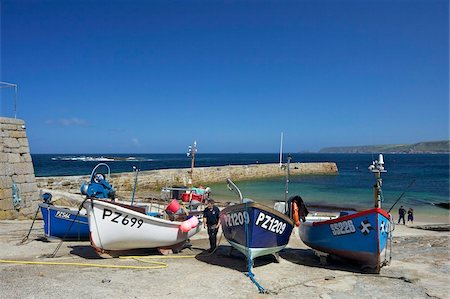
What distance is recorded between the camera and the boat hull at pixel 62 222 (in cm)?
1124

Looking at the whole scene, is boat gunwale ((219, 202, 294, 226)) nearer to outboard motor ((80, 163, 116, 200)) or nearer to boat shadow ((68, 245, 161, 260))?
boat shadow ((68, 245, 161, 260))

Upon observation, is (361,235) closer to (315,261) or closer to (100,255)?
(315,261)

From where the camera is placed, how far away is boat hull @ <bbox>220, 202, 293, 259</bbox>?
862 centimetres

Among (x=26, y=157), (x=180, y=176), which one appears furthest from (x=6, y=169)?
(x=180, y=176)

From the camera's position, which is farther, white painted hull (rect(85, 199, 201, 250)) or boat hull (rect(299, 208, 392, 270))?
white painted hull (rect(85, 199, 201, 250))

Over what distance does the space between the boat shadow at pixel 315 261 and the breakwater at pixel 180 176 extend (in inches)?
897

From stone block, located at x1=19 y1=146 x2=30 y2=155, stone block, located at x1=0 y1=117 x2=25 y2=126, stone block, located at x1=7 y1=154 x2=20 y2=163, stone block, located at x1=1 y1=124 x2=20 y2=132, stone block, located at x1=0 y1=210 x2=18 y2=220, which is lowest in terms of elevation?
stone block, located at x1=0 y1=210 x2=18 y2=220

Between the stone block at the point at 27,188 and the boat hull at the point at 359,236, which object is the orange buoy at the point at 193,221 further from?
the stone block at the point at 27,188

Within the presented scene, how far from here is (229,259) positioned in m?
9.98

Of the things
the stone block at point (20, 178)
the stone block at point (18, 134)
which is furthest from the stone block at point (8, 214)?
the stone block at point (18, 134)

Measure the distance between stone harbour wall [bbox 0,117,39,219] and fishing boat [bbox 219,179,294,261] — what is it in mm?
10335

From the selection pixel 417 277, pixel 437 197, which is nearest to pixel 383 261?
pixel 417 277

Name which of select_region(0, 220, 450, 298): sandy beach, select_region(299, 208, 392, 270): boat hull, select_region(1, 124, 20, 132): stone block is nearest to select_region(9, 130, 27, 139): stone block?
select_region(1, 124, 20, 132): stone block

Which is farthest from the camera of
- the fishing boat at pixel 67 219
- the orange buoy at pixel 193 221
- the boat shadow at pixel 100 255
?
the fishing boat at pixel 67 219
